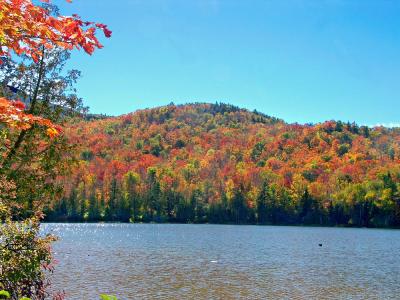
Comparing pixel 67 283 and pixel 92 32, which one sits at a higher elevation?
pixel 92 32

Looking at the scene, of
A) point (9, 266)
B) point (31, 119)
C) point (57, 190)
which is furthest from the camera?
point (57, 190)

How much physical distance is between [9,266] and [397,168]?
196116mm

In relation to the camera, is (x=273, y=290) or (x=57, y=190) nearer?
(x=57, y=190)

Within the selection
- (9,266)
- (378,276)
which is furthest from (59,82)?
(378,276)

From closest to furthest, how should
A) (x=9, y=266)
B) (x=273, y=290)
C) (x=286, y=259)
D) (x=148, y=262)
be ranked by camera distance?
1. (x=9, y=266)
2. (x=273, y=290)
3. (x=148, y=262)
4. (x=286, y=259)

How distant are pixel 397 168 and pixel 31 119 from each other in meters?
206

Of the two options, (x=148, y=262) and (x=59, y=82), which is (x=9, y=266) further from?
(x=148, y=262)

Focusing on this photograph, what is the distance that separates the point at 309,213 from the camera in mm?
188875

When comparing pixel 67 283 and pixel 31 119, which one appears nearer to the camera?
pixel 31 119

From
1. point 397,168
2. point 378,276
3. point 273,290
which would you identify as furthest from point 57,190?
point 397,168

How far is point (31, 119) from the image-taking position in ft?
21.1

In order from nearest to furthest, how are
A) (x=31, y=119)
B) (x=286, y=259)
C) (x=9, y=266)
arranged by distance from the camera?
(x=31, y=119) < (x=9, y=266) < (x=286, y=259)

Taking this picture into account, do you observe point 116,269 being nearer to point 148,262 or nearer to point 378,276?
point 148,262

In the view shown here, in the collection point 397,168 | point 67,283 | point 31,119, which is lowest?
point 67,283
